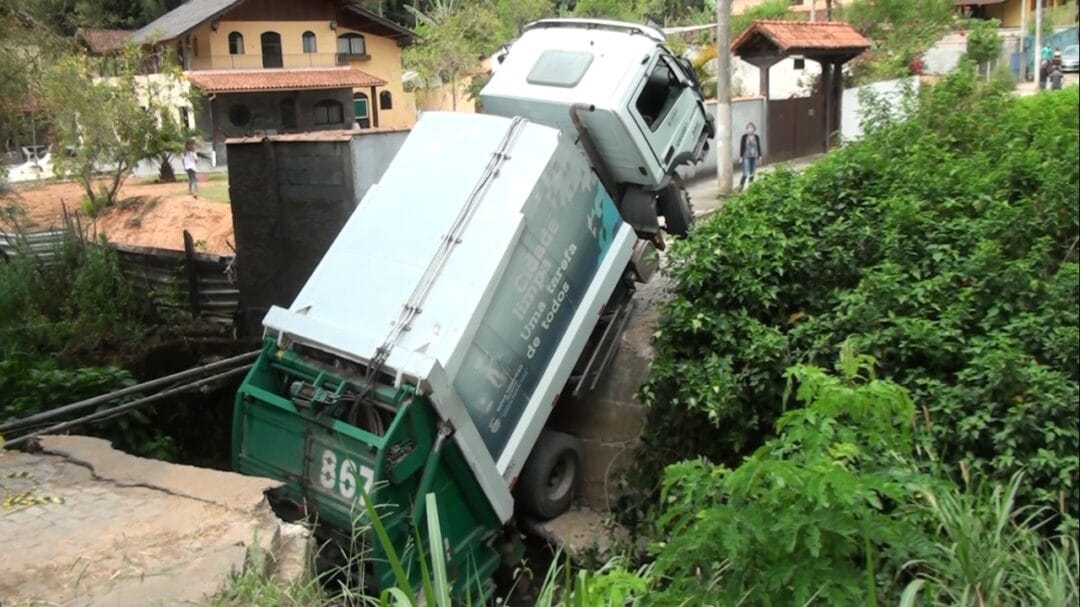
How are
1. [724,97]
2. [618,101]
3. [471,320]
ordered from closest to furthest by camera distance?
1. [471,320]
2. [618,101]
3. [724,97]

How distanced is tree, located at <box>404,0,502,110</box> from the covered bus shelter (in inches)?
639

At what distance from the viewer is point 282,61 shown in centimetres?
3478

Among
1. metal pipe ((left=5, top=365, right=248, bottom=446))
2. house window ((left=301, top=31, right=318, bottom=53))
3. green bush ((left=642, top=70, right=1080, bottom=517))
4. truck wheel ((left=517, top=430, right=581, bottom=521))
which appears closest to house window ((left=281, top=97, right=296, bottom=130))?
house window ((left=301, top=31, right=318, bottom=53))

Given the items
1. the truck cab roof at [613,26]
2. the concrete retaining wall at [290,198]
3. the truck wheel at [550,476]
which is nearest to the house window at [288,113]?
the concrete retaining wall at [290,198]

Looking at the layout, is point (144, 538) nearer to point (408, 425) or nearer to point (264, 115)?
point (408, 425)

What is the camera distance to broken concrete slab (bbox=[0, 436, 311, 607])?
417 cm

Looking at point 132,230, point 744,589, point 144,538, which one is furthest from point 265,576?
point 132,230

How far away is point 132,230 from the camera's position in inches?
874

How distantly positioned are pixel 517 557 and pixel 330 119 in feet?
99.8

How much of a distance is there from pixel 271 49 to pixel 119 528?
106 ft

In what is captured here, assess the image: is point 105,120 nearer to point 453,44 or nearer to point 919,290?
point 453,44

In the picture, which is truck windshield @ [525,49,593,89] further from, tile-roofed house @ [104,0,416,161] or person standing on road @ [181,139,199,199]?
tile-roofed house @ [104,0,416,161]

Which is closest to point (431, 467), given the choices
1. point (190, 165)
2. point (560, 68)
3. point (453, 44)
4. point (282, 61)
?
point (560, 68)

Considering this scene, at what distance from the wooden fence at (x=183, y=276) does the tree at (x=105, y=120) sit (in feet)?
30.9
